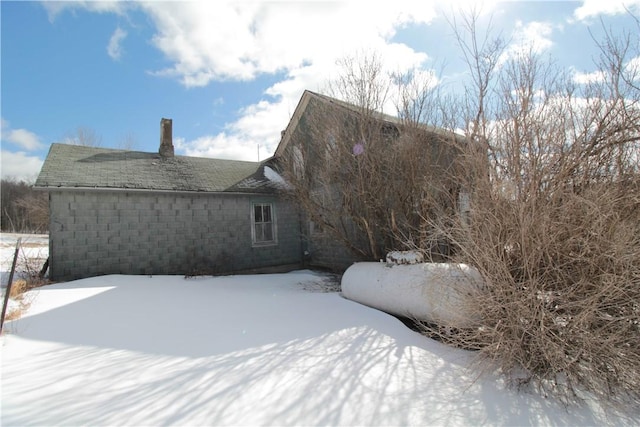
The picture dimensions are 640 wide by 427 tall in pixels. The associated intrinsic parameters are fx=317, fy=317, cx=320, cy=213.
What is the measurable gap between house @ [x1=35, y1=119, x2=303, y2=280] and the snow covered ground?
345 cm

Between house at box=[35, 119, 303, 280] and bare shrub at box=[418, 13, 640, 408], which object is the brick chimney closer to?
house at box=[35, 119, 303, 280]

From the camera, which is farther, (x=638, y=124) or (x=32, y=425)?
A: (x=638, y=124)

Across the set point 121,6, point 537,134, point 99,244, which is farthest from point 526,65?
point 99,244

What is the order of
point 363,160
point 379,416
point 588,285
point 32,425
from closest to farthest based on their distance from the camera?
1. point 32,425
2. point 379,416
3. point 588,285
4. point 363,160

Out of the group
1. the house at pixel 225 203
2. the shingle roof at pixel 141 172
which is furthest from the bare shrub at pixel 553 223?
the shingle roof at pixel 141 172

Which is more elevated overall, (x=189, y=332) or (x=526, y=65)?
(x=526, y=65)

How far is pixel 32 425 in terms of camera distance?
2664 millimetres

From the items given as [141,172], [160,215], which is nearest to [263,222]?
[160,215]

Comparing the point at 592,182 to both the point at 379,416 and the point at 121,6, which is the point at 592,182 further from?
the point at 121,6

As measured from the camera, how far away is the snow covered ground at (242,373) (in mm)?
2979

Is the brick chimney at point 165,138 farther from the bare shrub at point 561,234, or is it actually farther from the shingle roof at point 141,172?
the bare shrub at point 561,234

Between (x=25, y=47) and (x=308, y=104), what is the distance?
28.3ft

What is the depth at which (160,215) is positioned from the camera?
10391 millimetres

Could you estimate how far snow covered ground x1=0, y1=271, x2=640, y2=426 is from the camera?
2.98 meters
